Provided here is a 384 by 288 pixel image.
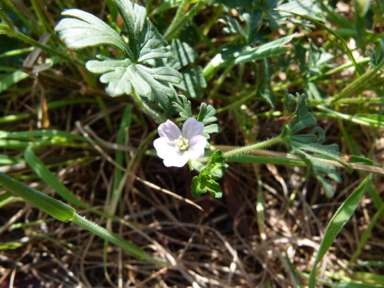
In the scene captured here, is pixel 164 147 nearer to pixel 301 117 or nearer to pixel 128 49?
pixel 128 49

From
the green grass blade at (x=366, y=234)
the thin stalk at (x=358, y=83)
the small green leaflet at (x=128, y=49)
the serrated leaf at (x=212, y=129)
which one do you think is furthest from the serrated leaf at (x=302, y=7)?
the green grass blade at (x=366, y=234)

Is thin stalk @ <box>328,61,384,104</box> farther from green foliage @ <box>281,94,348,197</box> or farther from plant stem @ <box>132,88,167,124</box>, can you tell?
plant stem @ <box>132,88,167,124</box>

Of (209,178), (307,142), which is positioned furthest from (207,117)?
(307,142)

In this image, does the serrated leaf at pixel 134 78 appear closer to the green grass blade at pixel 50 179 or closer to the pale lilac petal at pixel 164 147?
the pale lilac petal at pixel 164 147

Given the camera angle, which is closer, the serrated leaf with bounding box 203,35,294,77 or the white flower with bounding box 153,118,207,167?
the white flower with bounding box 153,118,207,167

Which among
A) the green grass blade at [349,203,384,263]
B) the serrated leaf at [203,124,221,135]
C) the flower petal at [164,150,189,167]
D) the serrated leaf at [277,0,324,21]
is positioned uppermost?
the serrated leaf at [277,0,324,21]

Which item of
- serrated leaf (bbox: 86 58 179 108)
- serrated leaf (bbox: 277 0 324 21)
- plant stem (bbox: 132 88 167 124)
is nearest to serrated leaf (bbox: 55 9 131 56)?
serrated leaf (bbox: 86 58 179 108)

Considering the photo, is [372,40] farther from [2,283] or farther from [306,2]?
[2,283]
